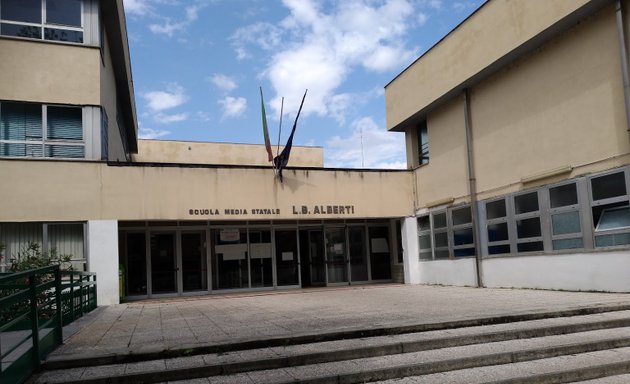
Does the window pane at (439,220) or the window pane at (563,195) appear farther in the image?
the window pane at (439,220)

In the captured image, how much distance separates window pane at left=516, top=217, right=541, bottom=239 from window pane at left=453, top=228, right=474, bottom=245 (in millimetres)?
2016

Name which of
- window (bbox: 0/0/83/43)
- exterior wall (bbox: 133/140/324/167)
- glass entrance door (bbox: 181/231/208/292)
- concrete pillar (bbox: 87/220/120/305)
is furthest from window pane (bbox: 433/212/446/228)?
exterior wall (bbox: 133/140/324/167)

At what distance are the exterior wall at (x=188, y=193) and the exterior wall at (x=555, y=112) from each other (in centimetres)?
408

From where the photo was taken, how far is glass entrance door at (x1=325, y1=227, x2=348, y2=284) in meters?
19.4

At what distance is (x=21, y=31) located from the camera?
14375 millimetres

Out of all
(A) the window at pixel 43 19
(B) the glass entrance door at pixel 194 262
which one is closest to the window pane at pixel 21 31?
(A) the window at pixel 43 19

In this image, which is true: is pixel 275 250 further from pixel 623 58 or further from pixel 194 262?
pixel 623 58

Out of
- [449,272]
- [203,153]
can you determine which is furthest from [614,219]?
[203,153]

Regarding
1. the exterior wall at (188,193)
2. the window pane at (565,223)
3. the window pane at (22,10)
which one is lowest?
the window pane at (565,223)

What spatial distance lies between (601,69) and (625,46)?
0.75 metres

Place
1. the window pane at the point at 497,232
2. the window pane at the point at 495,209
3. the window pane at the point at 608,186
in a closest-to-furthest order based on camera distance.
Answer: the window pane at the point at 608,186, the window pane at the point at 497,232, the window pane at the point at 495,209

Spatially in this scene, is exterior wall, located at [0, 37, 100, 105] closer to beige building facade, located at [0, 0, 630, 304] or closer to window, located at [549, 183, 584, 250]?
beige building facade, located at [0, 0, 630, 304]

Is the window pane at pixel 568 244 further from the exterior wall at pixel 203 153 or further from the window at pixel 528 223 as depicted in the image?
the exterior wall at pixel 203 153

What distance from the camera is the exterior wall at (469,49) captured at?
42.6ft
